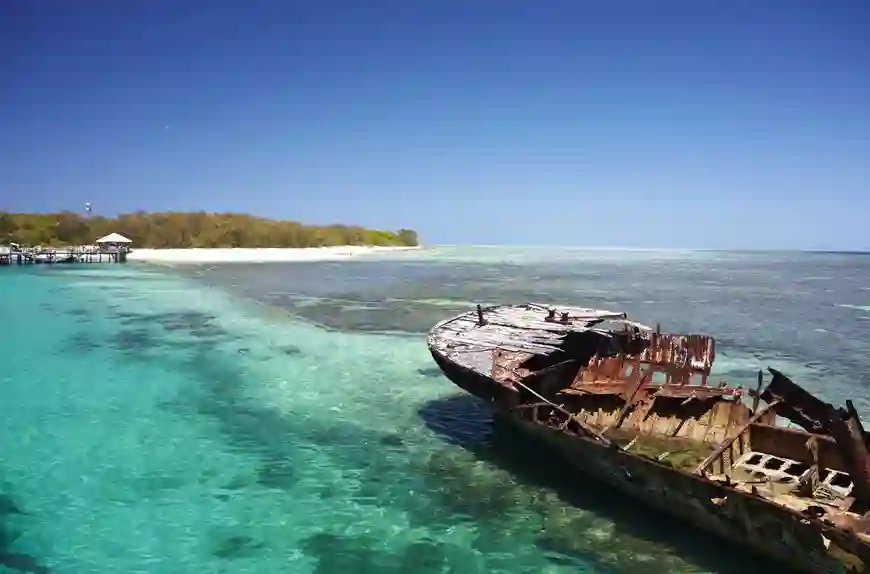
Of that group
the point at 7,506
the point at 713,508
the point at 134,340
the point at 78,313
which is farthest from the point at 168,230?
the point at 713,508

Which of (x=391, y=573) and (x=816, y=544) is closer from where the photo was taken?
(x=816, y=544)

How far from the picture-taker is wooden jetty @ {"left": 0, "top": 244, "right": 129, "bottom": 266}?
83.9 metres

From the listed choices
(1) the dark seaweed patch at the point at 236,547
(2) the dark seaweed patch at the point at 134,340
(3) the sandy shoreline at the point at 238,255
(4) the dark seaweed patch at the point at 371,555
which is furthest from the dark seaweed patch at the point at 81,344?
(3) the sandy shoreline at the point at 238,255

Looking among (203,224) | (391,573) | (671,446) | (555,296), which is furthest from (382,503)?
(203,224)

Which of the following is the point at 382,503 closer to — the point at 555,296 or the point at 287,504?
the point at 287,504

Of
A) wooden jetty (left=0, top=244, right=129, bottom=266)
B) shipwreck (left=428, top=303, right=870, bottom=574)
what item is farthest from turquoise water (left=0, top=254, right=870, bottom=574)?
wooden jetty (left=0, top=244, right=129, bottom=266)

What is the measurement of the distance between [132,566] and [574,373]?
11.8 meters

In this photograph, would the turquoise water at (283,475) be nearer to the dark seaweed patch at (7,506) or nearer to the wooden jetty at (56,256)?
the dark seaweed patch at (7,506)

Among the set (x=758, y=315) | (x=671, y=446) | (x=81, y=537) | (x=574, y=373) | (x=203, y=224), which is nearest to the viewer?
(x=81, y=537)

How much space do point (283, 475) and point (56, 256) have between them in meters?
88.6

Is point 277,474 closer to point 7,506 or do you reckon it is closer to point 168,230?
point 7,506

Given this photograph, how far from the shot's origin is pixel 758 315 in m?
45.2

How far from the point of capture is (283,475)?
14852 mm

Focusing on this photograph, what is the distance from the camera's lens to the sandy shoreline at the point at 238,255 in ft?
339
